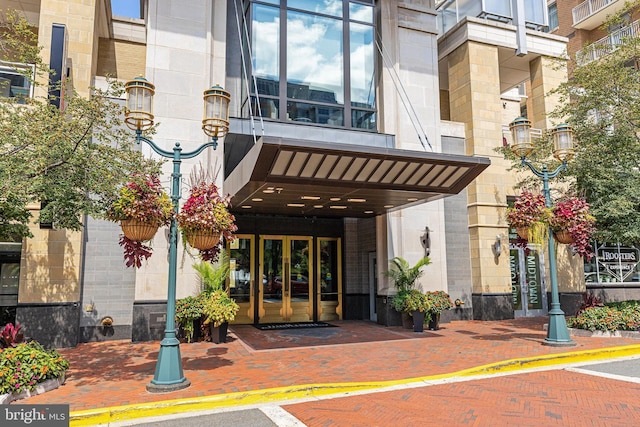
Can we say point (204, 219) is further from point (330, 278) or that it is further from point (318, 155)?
point (330, 278)

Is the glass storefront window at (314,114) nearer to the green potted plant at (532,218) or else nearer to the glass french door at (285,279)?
the glass french door at (285,279)

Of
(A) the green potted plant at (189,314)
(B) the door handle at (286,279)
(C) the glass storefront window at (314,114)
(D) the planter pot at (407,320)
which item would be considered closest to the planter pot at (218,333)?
(A) the green potted plant at (189,314)

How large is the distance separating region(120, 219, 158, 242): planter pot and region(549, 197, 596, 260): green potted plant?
8732 mm

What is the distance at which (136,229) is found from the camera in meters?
6.74

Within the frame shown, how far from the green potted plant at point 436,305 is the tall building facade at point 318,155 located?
1136mm

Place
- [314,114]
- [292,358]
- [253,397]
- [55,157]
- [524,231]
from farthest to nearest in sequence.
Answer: [314,114] → [524,231] → [292,358] → [55,157] → [253,397]

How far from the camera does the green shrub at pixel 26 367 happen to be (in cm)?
637

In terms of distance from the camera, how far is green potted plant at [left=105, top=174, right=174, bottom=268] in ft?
21.9

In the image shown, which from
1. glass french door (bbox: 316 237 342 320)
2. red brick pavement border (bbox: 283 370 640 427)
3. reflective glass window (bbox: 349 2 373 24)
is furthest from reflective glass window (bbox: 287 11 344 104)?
red brick pavement border (bbox: 283 370 640 427)

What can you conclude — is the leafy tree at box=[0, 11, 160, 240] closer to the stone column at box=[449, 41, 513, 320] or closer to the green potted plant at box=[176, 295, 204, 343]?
the green potted plant at box=[176, 295, 204, 343]

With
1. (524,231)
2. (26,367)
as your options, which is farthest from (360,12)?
(26,367)

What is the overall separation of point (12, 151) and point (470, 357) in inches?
350

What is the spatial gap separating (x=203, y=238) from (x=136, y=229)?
1.00 meters

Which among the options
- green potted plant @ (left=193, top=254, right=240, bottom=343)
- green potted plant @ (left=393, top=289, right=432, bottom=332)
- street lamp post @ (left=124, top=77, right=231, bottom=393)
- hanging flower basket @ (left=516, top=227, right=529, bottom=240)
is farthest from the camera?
green potted plant @ (left=393, top=289, right=432, bottom=332)
